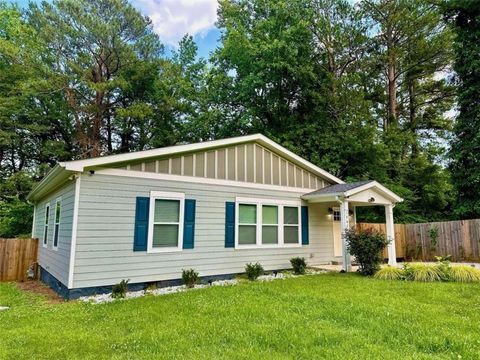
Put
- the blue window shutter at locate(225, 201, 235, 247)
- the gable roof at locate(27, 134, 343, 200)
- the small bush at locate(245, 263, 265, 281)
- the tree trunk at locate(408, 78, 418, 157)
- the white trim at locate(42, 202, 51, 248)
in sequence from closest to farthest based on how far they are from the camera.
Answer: the gable roof at locate(27, 134, 343, 200), the small bush at locate(245, 263, 265, 281), the blue window shutter at locate(225, 201, 235, 247), the white trim at locate(42, 202, 51, 248), the tree trunk at locate(408, 78, 418, 157)

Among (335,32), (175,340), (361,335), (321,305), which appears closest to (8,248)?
(175,340)

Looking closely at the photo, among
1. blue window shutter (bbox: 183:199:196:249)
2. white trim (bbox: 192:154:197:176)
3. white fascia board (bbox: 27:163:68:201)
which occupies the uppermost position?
white trim (bbox: 192:154:197:176)

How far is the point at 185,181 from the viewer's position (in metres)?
8.64

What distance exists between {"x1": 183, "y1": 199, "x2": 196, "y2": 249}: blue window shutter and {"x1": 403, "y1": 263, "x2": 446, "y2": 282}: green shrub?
585 centimetres

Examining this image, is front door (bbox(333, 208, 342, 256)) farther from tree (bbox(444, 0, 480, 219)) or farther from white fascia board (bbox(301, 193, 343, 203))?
tree (bbox(444, 0, 480, 219))

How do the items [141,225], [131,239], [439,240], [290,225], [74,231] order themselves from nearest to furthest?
[74,231], [131,239], [141,225], [290,225], [439,240]

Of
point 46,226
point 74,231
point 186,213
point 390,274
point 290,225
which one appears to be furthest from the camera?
point 290,225

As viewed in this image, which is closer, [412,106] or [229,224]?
[229,224]

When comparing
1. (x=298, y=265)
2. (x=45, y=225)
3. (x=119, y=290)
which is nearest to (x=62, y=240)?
(x=119, y=290)

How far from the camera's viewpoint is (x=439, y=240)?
12.9m

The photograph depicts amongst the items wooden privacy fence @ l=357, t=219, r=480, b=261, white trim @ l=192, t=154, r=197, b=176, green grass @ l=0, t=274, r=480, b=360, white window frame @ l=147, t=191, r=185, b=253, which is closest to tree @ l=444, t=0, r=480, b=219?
wooden privacy fence @ l=357, t=219, r=480, b=261

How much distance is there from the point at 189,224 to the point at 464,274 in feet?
23.7

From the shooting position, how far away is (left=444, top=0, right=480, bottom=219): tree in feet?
48.5

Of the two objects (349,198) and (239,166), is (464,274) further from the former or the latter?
(239,166)
